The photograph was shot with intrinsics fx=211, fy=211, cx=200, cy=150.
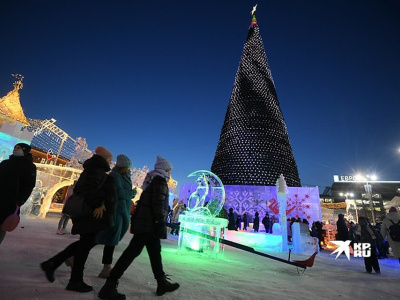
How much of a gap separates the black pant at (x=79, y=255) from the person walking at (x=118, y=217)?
0.39 meters

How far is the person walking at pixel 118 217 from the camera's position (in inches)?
92.0

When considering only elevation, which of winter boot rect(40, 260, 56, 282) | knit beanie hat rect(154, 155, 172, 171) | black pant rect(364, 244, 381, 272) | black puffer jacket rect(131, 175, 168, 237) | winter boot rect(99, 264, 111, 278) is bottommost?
winter boot rect(99, 264, 111, 278)

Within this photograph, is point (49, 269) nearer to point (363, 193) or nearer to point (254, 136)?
point (254, 136)

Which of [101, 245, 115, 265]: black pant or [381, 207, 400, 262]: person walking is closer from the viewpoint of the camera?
[101, 245, 115, 265]: black pant

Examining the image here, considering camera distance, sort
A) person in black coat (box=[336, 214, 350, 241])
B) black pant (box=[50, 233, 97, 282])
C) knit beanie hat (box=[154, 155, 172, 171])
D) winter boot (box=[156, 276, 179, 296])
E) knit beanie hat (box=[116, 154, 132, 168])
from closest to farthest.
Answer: black pant (box=[50, 233, 97, 282])
winter boot (box=[156, 276, 179, 296])
knit beanie hat (box=[154, 155, 172, 171])
knit beanie hat (box=[116, 154, 132, 168])
person in black coat (box=[336, 214, 350, 241])

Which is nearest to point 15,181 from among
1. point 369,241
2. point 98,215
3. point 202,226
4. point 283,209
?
point 98,215

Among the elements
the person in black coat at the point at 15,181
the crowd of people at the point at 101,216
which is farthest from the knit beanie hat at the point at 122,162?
the person in black coat at the point at 15,181

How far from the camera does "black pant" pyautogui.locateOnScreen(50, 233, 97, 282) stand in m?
1.81

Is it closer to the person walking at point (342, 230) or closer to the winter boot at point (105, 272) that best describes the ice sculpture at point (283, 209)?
the person walking at point (342, 230)

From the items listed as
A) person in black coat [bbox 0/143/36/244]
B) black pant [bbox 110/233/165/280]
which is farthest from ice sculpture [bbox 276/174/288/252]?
person in black coat [bbox 0/143/36/244]

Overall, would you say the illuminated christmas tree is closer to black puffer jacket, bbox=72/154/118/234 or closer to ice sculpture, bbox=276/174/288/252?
ice sculpture, bbox=276/174/288/252

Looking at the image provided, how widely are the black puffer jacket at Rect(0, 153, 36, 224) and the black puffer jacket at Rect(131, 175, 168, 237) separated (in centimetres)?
118

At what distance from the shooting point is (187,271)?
305cm

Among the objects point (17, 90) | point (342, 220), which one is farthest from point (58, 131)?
point (342, 220)
